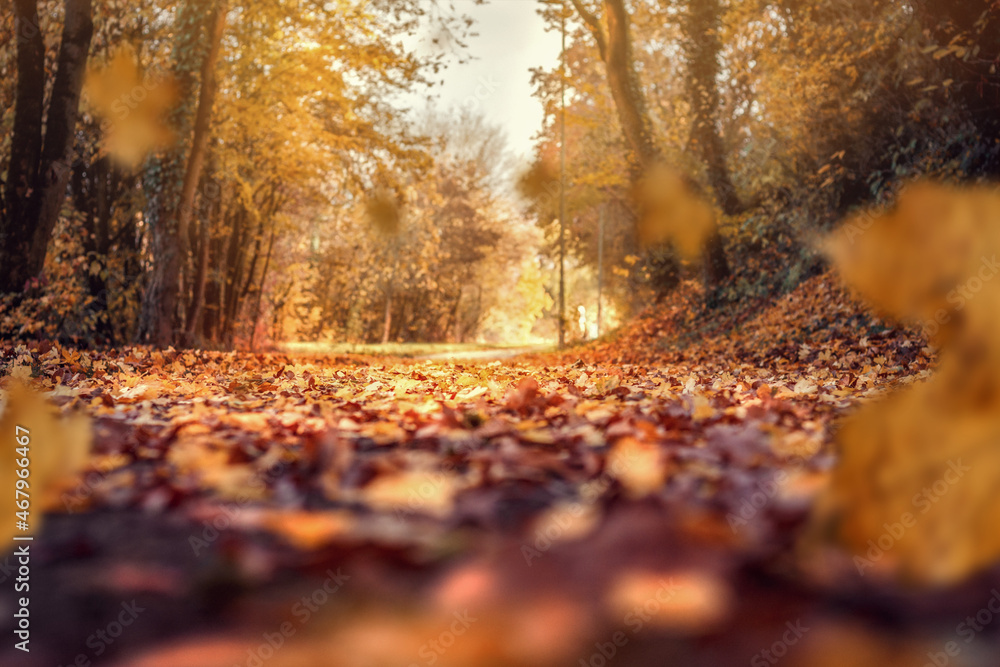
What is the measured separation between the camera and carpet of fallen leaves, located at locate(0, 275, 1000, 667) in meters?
1.26

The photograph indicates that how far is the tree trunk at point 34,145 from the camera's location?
761 cm

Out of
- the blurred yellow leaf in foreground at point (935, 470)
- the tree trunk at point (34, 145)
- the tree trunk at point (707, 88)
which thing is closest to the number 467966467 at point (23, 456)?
the blurred yellow leaf in foreground at point (935, 470)

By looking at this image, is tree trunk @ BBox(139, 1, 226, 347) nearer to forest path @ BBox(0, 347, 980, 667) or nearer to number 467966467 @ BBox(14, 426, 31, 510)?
forest path @ BBox(0, 347, 980, 667)

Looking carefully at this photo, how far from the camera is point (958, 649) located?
48.1 inches

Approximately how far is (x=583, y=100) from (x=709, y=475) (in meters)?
28.5

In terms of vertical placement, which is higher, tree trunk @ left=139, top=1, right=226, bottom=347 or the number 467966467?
tree trunk @ left=139, top=1, right=226, bottom=347

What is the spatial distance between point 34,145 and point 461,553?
865 cm

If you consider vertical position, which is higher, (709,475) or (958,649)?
(709,475)

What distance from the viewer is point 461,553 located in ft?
5.04

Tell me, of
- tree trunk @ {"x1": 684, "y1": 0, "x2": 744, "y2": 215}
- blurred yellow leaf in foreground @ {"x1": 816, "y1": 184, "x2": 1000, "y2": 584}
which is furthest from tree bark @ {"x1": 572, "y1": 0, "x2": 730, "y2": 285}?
blurred yellow leaf in foreground @ {"x1": 816, "y1": 184, "x2": 1000, "y2": 584}

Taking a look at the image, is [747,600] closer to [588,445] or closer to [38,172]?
[588,445]

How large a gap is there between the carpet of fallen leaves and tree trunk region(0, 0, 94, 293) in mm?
6180

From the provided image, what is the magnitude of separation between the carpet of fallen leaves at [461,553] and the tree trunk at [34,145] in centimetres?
618

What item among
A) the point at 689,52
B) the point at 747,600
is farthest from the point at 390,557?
the point at 689,52
